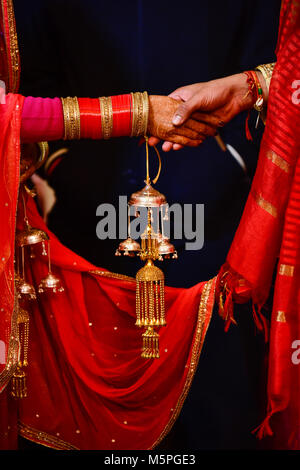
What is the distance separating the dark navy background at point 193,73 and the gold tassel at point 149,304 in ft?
1.85

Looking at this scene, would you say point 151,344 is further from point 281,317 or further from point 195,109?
point 195,109

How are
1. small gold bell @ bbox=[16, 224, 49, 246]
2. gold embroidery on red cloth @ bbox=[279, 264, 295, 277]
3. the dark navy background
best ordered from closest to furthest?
gold embroidery on red cloth @ bbox=[279, 264, 295, 277] → small gold bell @ bbox=[16, 224, 49, 246] → the dark navy background

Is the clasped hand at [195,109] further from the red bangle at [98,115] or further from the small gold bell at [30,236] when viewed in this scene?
the small gold bell at [30,236]

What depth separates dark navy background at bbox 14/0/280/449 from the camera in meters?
2.55

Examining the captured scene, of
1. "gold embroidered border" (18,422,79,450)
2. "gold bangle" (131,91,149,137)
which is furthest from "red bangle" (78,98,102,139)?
"gold embroidered border" (18,422,79,450)

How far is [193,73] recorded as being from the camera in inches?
103

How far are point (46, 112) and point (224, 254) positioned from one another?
1.10 meters

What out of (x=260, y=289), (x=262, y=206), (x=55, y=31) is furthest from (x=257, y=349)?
(x=55, y=31)

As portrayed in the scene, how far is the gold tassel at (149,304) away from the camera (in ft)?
6.84

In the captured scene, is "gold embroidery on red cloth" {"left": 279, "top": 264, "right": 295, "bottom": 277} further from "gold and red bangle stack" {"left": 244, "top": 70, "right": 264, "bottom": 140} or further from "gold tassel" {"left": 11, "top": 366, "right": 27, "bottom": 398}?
"gold tassel" {"left": 11, "top": 366, "right": 27, "bottom": 398}

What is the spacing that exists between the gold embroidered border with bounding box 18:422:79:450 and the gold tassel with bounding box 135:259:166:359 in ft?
2.06

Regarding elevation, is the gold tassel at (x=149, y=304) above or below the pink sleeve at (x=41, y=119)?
below

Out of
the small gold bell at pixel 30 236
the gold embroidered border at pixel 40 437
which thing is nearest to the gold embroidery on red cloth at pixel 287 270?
the small gold bell at pixel 30 236

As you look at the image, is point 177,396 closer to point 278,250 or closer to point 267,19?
point 278,250
